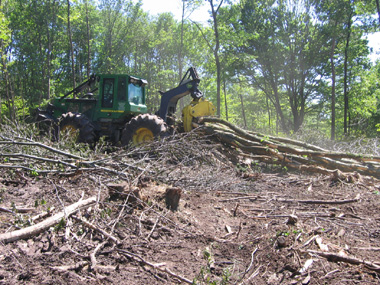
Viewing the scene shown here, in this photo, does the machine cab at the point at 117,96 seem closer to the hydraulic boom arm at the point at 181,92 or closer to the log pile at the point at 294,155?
the hydraulic boom arm at the point at 181,92

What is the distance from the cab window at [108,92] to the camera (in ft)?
33.2

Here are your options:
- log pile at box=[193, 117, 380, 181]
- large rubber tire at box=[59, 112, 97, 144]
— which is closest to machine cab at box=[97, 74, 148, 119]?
large rubber tire at box=[59, 112, 97, 144]

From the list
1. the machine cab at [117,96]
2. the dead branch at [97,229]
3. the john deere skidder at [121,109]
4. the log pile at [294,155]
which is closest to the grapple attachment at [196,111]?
the john deere skidder at [121,109]

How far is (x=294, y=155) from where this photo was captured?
8.27 metres

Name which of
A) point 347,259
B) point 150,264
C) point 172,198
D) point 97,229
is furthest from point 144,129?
point 347,259

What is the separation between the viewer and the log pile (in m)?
7.91

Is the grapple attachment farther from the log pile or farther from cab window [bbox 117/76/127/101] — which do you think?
cab window [bbox 117/76/127/101]

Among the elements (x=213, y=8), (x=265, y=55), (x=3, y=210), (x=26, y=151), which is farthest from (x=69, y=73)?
(x=3, y=210)

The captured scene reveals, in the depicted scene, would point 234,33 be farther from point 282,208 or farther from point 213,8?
point 282,208

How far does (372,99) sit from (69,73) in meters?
27.9

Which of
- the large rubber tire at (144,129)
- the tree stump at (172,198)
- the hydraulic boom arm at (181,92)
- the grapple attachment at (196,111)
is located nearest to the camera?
the tree stump at (172,198)

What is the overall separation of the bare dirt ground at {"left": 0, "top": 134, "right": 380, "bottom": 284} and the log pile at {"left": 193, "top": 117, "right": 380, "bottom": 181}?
2.17 meters

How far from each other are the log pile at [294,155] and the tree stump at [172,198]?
3.48m

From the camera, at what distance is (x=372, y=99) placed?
A: 2658cm
